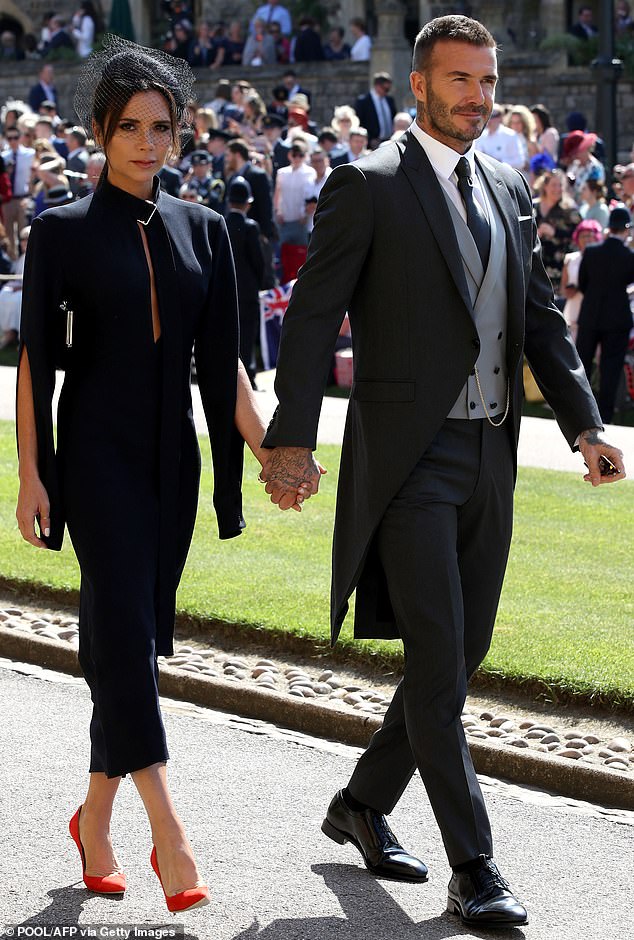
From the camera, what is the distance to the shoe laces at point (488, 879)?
409 centimetres

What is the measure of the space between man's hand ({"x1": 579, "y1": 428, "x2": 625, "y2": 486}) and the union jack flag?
39.4ft

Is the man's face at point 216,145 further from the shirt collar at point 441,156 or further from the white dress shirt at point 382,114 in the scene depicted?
the shirt collar at point 441,156

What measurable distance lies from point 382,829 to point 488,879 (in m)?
0.49

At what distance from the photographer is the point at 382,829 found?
454 cm

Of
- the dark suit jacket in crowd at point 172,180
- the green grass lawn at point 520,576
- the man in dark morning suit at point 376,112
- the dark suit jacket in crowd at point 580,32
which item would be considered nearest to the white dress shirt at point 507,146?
the dark suit jacket in crowd at point 172,180

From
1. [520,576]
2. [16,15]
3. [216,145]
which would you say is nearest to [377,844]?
[520,576]

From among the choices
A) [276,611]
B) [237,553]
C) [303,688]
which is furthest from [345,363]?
[303,688]

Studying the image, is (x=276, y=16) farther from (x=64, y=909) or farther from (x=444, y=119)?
(x=64, y=909)

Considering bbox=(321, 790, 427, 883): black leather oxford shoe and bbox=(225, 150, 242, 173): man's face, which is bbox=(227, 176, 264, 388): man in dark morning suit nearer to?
bbox=(225, 150, 242, 173): man's face

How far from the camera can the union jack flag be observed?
1656 cm

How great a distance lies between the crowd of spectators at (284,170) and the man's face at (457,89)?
8.90 m

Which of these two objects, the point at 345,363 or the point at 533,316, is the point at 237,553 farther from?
the point at 345,363

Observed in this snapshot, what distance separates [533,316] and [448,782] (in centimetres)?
128

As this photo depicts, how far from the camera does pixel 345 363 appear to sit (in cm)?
1611
